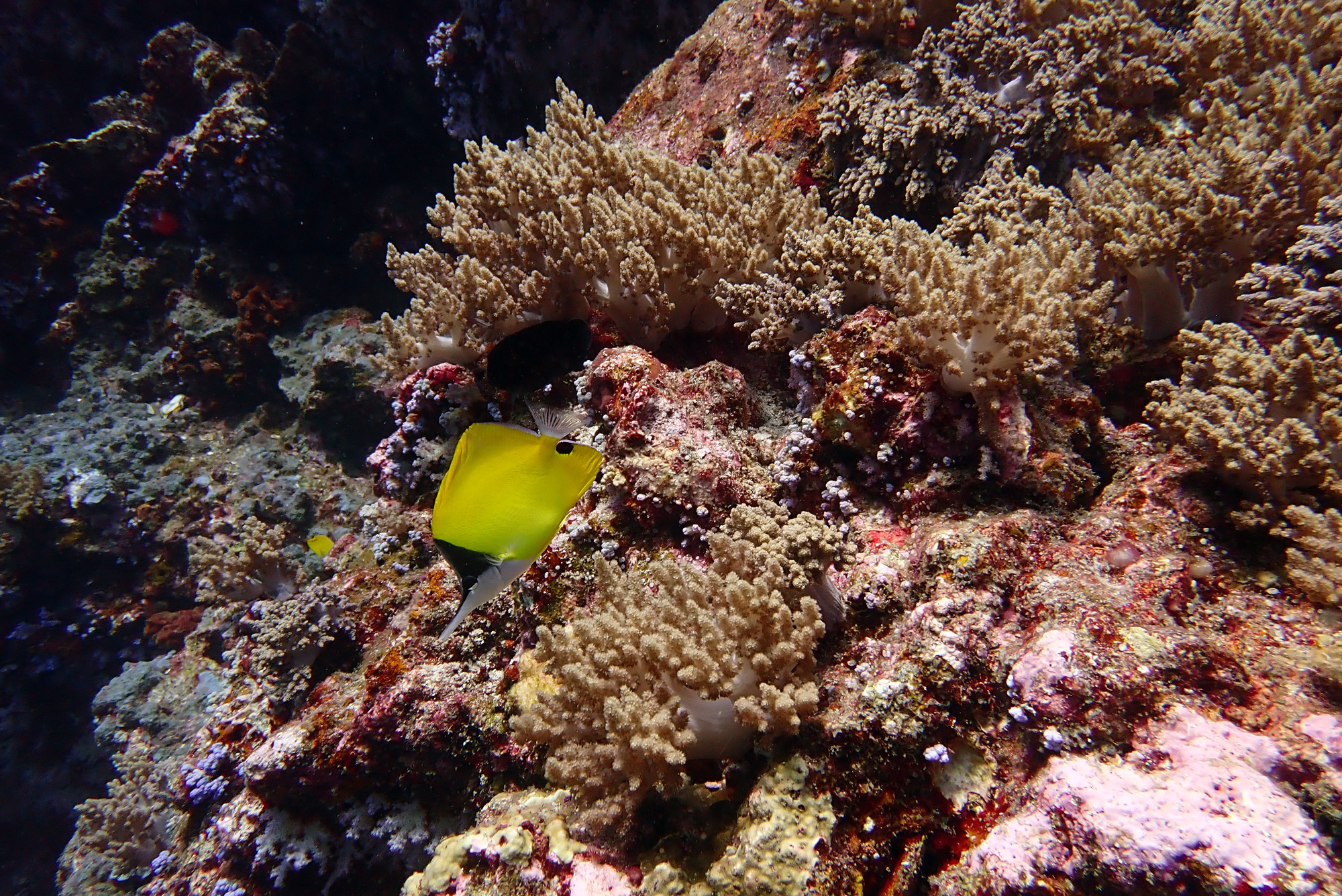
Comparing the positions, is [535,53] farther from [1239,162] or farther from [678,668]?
[678,668]

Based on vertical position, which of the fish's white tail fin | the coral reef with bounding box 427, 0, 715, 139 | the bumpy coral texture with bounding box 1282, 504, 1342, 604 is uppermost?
the coral reef with bounding box 427, 0, 715, 139

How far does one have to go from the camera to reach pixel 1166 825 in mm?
1354

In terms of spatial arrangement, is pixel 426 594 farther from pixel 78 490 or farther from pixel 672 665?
pixel 78 490

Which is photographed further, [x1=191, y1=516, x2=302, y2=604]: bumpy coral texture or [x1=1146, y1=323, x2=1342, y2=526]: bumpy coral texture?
[x1=191, y1=516, x2=302, y2=604]: bumpy coral texture

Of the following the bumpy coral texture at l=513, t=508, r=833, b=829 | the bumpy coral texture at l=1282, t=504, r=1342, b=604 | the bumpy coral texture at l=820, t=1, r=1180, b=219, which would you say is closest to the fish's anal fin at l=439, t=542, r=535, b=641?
the bumpy coral texture at l=513, t=508, r=833, b=829

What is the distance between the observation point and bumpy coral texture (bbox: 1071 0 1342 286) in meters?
2.58

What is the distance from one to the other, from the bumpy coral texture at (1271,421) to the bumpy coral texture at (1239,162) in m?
0.64

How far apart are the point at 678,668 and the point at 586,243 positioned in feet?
7.59

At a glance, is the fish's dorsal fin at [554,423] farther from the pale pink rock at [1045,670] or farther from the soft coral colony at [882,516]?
the pale pink rock at [1045,670]

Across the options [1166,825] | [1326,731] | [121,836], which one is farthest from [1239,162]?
[121,836]

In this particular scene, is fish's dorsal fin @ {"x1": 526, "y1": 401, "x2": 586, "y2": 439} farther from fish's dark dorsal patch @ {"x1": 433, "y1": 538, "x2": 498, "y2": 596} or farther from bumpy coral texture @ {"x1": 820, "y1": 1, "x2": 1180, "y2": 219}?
bumpy coral texture @ {"x1": 820, "y1": 1, "x2": 1180, "y2": 219}

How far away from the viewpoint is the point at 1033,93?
3.61 m

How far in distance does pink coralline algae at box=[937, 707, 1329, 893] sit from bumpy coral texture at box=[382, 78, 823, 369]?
2.62m

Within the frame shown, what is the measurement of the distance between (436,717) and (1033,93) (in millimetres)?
4781
